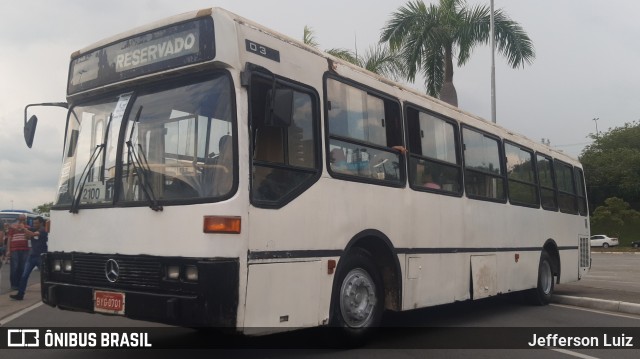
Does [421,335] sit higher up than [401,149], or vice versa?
[401,149]

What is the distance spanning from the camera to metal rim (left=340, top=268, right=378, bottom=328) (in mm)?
6754

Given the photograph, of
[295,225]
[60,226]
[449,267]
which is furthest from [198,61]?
Result: [449,267]

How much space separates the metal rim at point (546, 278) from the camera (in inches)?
473

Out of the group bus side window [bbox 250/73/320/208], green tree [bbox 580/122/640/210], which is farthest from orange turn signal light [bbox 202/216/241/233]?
green tree [bbox 580/122/640/210]

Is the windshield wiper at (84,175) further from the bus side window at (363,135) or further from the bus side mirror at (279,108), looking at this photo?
the bus side window at (363,135)

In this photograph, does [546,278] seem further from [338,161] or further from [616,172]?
[616,172]

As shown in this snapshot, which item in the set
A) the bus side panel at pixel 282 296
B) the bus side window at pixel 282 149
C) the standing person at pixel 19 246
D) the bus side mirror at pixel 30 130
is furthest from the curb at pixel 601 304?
the standing person at pixel 19 246

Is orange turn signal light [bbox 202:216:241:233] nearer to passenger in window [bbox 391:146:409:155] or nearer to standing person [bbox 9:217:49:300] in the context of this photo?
passenger in window [bbox 391:146:409:155]

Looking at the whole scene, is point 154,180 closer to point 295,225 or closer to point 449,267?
point 295,225

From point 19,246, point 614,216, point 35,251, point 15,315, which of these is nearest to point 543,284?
point 15,315

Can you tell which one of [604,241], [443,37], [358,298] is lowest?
[358,298]

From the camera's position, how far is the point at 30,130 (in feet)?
23.9

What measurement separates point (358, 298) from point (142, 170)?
8.94ft

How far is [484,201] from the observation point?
9.84 metres
